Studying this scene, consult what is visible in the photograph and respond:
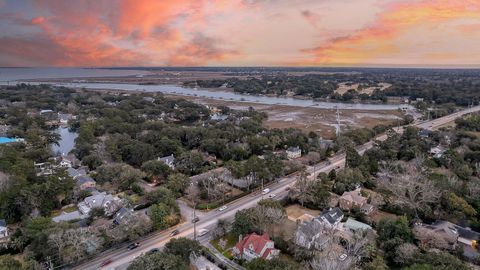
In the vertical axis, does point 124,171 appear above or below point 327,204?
above

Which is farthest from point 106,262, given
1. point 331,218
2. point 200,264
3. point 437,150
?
point 437,150

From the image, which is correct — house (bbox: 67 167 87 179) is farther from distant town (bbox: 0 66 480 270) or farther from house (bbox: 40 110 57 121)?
house (bbox: 40 110 57 121)

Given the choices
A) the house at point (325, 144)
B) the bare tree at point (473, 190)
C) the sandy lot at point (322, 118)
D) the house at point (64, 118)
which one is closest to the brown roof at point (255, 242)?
the bare tree at point (473, 190)

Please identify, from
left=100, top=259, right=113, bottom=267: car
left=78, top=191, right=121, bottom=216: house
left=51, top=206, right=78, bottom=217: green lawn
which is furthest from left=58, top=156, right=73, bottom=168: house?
left=100, top=259, right=113, bottom=267: car

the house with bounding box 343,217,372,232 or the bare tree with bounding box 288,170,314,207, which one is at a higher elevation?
the bare tree with bounding box 288,170,314,207

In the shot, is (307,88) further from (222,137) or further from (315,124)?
(222,137)

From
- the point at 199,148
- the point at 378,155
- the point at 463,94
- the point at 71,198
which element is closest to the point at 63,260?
the point at 71,198

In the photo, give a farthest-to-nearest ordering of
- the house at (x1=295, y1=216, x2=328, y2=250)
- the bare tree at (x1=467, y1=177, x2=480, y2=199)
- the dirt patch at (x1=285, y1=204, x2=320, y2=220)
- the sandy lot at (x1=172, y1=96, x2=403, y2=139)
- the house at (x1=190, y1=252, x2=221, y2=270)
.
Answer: the sandy lot at (x1=172, y1=96, x2=403, y2=139) < the dirt patch at (x1=285, y1=204, x2=320, y2=220) < the bare tree at (x1=467, y1=177, x2=480, y2=199) < the house at (x1=295, y1=216, x2=328, y2=250) < the house at (x1=190, y1=252, x2=221, y2=270)

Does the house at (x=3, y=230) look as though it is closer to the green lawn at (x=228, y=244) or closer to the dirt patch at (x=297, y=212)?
the green lawn at (x=228, y=244)
